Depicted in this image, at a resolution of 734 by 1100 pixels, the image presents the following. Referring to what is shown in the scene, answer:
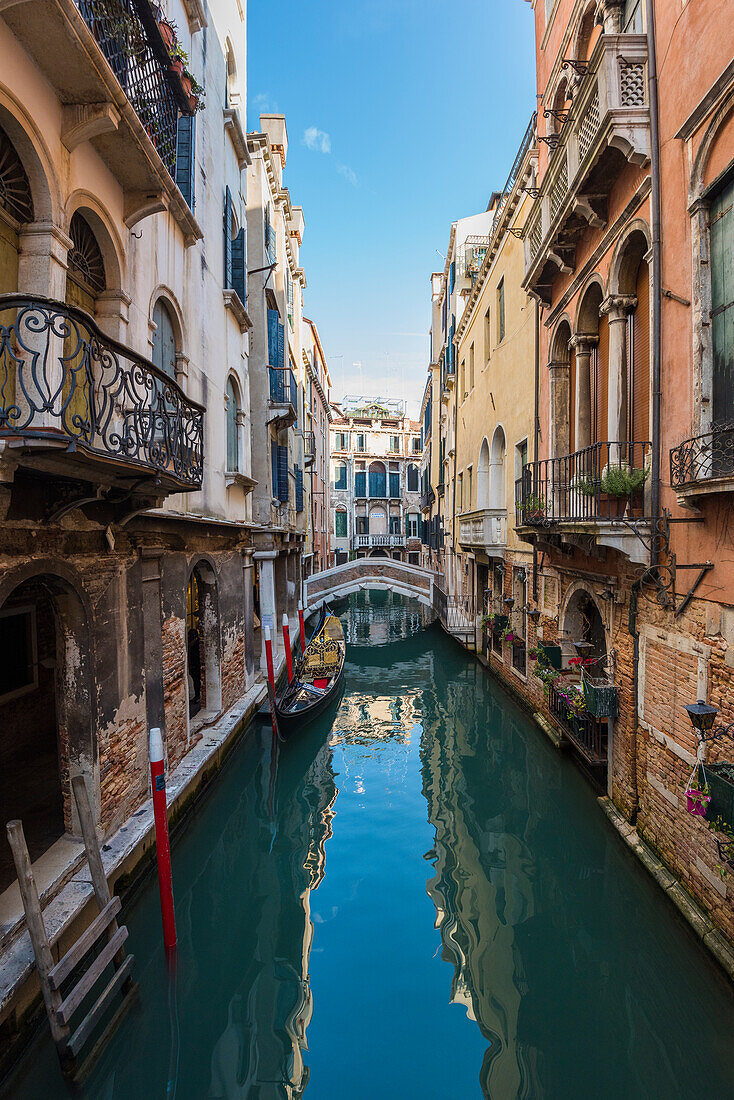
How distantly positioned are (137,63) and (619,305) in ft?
15.3

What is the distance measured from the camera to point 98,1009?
3.55 meters

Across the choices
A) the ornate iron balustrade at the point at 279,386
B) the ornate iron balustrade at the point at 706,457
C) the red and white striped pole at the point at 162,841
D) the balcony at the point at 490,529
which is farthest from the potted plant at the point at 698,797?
the ornate iron balustrade at the point at 279,386

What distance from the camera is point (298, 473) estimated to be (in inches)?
738

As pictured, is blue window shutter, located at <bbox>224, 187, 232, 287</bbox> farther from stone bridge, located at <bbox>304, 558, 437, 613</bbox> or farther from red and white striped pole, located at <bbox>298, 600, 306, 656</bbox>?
stone bridge, located at <bbox>304, 558, 437, 613</bbox>

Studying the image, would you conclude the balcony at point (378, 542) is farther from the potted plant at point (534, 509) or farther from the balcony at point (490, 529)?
the potted plant at point (534, 509)

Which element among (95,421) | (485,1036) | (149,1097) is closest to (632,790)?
(485,1036)

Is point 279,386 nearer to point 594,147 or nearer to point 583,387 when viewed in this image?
point 583,387

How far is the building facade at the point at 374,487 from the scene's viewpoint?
4031 centimetres

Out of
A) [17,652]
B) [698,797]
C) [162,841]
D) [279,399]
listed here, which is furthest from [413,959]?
[279,399]

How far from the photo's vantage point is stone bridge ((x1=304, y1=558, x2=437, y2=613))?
66.2 ft

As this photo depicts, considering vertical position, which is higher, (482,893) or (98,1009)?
(98,1009)

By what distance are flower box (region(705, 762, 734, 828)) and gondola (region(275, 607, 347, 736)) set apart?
6333 millimetres

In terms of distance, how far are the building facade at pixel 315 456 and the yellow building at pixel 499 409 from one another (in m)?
7.32

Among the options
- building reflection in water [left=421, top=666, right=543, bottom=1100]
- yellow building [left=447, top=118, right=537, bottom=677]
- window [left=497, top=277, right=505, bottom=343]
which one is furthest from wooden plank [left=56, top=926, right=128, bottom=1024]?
window [left=497, top=277, right=505, bottom=343]
